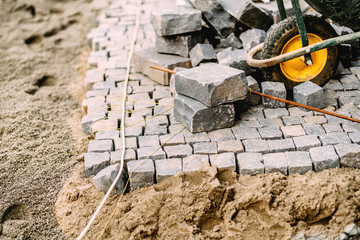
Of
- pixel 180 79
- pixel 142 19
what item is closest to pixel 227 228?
pixel 180 79

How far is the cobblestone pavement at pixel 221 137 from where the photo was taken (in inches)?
142

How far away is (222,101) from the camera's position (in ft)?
13.1

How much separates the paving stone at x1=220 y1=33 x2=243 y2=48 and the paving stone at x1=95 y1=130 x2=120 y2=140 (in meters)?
2.17

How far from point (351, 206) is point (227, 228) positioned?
39.5 inches

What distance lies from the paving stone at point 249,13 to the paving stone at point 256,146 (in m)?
2.08

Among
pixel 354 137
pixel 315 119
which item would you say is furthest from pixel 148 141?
pixel 354 137

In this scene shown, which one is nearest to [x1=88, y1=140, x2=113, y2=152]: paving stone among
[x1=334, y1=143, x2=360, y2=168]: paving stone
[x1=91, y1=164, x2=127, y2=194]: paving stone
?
[x1=91, y1=164, x2=127, y2=194]: paving stone

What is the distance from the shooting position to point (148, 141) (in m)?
4.03

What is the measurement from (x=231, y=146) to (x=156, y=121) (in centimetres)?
95

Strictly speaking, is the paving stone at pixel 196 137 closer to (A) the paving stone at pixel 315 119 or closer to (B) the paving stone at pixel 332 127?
(A) the paving stone at pixel 315 119

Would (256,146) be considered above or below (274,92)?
below

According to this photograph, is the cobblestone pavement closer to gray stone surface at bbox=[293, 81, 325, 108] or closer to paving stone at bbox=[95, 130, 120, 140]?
paving stone at bbox=[95, 130, 120, 140]

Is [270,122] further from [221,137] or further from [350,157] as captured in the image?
[350,157]

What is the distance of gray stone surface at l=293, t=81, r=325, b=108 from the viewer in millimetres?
4306
